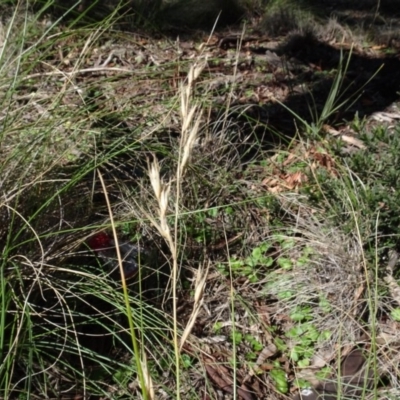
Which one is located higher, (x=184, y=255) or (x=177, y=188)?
(x=177, y=188)

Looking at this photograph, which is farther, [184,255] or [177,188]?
[184,255]

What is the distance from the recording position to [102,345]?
11.7 ft

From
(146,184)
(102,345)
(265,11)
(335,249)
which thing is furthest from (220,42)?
(102,345)

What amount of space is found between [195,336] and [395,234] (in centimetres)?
100

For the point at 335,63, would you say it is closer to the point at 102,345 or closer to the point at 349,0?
the point at 349,0

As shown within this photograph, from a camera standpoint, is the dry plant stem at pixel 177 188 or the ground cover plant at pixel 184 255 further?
the ground cover plant at pixel 184 255

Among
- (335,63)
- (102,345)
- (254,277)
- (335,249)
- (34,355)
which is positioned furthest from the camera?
(335,63)

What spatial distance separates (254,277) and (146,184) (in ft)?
2.34

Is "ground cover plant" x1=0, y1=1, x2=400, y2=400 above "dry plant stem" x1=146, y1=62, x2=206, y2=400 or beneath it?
beneath

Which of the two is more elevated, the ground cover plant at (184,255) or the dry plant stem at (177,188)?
the dry plant stem at (177,188)

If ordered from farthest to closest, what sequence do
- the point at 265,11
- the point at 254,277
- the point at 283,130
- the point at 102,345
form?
the point at 265,11 → the point at 283,130 → the point at 254,277 → the point at 102,345

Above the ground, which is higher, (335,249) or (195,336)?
(335,249)

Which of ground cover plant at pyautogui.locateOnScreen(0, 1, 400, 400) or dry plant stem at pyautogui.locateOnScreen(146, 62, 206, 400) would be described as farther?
ground cover plant at pyautogui.locateOnScreen(0, 1, 400, 400)

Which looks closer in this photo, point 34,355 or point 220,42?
point 34,355
